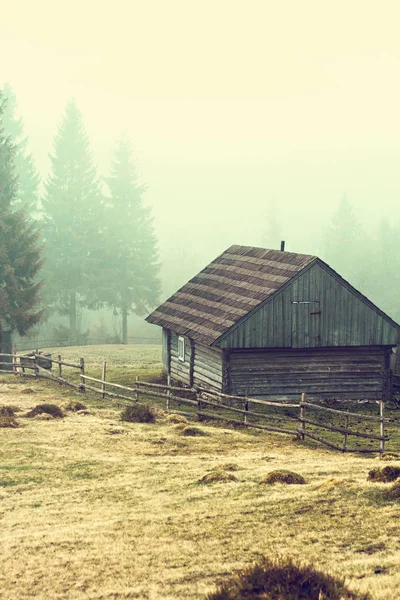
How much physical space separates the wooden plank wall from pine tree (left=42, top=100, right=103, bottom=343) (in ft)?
108

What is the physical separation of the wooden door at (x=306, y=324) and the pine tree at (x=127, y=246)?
3753 cm

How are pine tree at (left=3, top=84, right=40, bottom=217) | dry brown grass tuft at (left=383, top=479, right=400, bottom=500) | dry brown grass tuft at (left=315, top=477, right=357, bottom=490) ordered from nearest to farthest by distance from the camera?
dry brown grass tuft at (left=383, top=479, right=400, bottom=500), dry brown grass tuft at (left=315, top=477, right=357, bottom=490), pine tree at (left=3, top=84, right=40, bottom=217)

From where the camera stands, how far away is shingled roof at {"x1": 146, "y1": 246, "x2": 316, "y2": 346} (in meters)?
32.1

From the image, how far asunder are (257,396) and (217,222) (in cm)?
15435

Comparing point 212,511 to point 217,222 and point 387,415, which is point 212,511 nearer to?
point 387,415

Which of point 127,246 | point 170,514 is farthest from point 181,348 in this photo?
point 127,246

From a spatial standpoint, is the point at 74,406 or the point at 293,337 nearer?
the point at 74,406

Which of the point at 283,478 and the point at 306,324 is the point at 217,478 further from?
the point at 306,324

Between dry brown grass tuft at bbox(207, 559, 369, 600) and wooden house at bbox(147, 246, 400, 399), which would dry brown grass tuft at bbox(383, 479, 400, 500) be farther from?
wooden house at bbox(147, 246, 400, 399)

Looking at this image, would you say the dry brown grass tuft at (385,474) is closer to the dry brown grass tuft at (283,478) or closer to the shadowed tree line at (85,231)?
the dry brown grass tuft at (283,478)

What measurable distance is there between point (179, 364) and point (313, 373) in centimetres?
703

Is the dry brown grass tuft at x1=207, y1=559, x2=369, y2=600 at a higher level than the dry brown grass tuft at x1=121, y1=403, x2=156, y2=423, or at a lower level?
lower

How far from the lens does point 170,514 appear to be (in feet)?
51.2

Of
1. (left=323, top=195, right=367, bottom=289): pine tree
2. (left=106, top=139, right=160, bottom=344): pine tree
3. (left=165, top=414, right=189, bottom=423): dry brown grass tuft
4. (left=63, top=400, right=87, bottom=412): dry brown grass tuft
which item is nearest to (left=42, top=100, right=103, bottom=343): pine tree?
(left=106, top=139, right=160, bottom=344): pine tree
